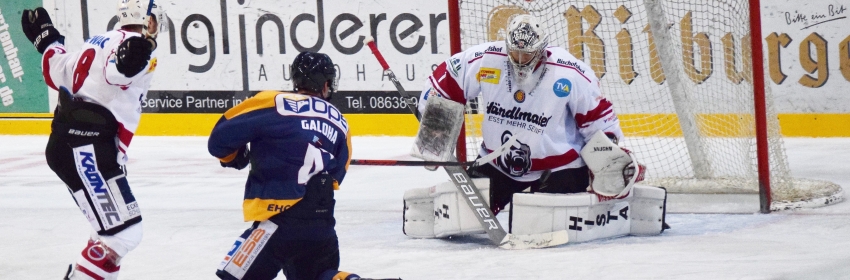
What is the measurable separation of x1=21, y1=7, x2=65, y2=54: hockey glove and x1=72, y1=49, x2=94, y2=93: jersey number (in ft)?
0.71

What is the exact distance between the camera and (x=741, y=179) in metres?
6.50

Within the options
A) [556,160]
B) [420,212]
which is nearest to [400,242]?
[420,212]

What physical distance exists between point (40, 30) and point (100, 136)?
1.55ft

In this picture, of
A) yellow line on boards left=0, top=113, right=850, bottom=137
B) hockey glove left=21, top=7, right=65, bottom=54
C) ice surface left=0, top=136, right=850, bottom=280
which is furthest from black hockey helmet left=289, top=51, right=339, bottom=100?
yellow line on boards left=0, top=113, right=850, bottom=137

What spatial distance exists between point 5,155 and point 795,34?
577 cm

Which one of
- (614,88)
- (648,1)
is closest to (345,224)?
(648,1)

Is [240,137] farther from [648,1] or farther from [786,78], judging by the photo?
[786,78]

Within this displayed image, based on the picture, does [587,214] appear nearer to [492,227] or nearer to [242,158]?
[492,227]

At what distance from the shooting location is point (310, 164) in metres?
3.30

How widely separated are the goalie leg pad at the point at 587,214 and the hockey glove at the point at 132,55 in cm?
179

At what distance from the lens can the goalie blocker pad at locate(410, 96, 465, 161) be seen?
5008 millimetres

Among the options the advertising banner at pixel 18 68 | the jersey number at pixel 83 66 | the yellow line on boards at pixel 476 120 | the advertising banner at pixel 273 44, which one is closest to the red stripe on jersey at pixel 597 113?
the yellow line on boards at pixel 476 120

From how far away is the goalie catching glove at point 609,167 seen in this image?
4.90 m

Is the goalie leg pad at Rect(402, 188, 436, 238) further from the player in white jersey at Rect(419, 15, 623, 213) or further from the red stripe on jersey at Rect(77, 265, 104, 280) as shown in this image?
the red stripe on jersey at Rect(77, 265, 104, 280)
